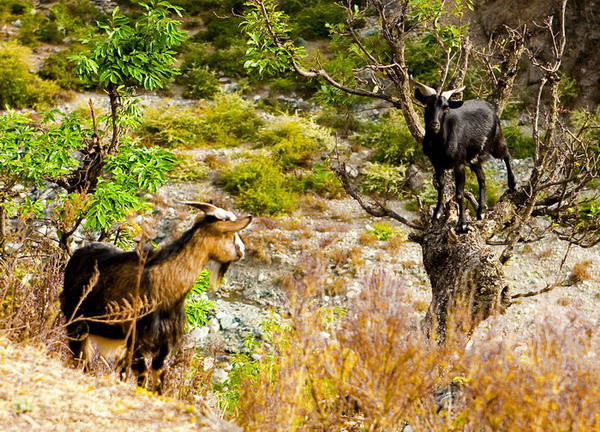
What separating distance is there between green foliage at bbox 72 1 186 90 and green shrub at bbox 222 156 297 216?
7.15 meters

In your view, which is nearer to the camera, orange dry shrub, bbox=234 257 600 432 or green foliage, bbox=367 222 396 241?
orange dry shrub, bbox=234 257 600 432

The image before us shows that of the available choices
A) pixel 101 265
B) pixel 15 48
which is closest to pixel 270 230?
pixel 101 265

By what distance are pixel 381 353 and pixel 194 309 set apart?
3252mm

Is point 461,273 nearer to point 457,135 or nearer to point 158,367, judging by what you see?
point 457,135

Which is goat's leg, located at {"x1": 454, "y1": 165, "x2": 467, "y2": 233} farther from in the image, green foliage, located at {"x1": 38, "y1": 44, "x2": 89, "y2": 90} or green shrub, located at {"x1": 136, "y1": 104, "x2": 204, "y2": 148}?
green foliage, located at {"x1": 38, "y1": 44, "x2": 89, "y2": 90}

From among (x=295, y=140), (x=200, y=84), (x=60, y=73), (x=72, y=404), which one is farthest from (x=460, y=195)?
(x=60, y=73)

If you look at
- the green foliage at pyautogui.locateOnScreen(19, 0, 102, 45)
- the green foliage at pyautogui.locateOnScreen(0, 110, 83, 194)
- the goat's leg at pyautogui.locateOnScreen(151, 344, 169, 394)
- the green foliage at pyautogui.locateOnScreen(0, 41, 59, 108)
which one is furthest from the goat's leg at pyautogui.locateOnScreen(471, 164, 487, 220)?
the green foliage at pyautogui.locateOnScreen(19, 0, 102, 45)

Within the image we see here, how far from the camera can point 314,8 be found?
21766 mm

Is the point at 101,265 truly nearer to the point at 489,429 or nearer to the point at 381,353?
the point at 381,353

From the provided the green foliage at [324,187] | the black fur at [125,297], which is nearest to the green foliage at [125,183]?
the black fur at [125,297]

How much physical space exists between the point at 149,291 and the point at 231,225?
2.17ft

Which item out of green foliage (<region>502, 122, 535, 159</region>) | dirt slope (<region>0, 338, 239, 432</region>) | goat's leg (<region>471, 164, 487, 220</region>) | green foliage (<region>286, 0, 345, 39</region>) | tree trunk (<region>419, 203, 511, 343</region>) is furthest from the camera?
green foliage (<region>286, 0, 345, 39</region>)

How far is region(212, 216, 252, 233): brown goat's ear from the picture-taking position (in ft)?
11.3

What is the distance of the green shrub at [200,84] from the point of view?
18.0 meters
